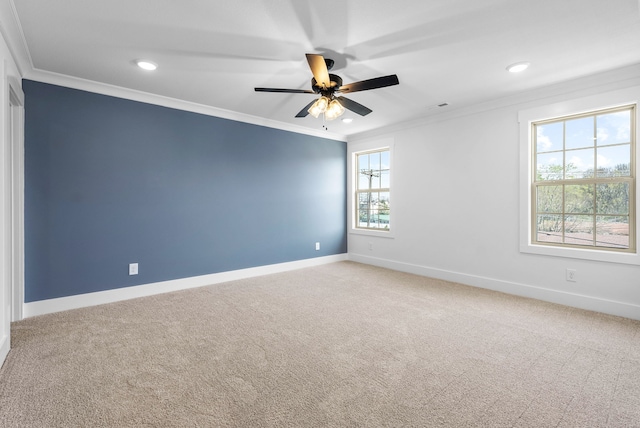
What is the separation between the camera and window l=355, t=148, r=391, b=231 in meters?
5.57

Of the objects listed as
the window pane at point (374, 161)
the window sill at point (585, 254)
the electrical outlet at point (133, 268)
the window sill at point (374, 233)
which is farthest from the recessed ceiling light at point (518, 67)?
the electrical outlet at point (133, 268)

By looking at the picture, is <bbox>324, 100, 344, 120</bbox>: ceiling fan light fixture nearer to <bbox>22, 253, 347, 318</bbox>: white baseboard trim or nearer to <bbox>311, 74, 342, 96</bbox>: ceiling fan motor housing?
<bbox>311, 74, 342, 96</bbox>: ceiling fan motor housing

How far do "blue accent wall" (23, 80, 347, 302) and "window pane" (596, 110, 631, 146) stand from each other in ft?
12.8

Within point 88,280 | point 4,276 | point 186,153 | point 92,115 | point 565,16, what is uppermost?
point 565,16

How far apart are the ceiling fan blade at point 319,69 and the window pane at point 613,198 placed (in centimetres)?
317

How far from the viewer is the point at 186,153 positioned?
4.13 meters

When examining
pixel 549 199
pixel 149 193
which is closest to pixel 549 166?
pixel 549 199

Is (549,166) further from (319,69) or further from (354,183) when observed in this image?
(354,183)

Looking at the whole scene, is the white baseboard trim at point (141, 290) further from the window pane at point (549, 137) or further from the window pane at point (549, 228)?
the window pane at point (549, 137)

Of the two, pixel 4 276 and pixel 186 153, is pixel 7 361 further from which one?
pixel 186 153

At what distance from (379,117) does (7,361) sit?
15.8 feet

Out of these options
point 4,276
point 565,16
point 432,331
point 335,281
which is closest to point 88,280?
point 4,276

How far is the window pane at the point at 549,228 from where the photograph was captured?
11.9ft

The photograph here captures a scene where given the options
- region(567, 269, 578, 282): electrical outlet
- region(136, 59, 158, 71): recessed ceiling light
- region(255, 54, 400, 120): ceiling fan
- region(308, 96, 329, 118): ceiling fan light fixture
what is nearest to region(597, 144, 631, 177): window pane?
region(567, 269, 578, 282): electrical outlet
